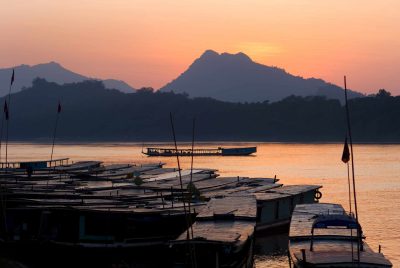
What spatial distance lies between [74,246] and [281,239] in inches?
808

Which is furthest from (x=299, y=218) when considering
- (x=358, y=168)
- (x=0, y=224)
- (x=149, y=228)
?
(x=358, y=168)

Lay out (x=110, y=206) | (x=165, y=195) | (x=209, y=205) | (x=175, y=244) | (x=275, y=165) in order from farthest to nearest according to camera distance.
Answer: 1. (x=275, y=165)
2. (x=165, y=195)
3. (x=209, y=205)
4. (x=110, y=206)
5. (x=175, y=244)

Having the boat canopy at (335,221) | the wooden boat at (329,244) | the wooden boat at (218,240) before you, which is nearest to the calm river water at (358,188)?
the wooden boat at (329,244)

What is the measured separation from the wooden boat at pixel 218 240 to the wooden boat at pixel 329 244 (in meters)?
2.51

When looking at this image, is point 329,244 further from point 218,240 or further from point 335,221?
point 218,240

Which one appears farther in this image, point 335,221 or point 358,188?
point 358,188

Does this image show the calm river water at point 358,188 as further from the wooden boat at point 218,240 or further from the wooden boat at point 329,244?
the wooden boat at point 218,240

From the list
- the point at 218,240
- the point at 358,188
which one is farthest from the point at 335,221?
the point at 358,188

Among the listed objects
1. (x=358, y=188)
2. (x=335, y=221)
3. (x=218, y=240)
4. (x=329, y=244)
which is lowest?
(x=358, y=188)

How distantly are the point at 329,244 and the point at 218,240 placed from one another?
581 cm

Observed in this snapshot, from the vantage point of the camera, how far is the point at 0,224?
154 feet

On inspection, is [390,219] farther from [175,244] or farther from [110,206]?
[175,244]

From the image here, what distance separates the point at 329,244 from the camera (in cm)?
3703

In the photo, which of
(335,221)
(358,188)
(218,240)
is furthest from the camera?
(358,188)
